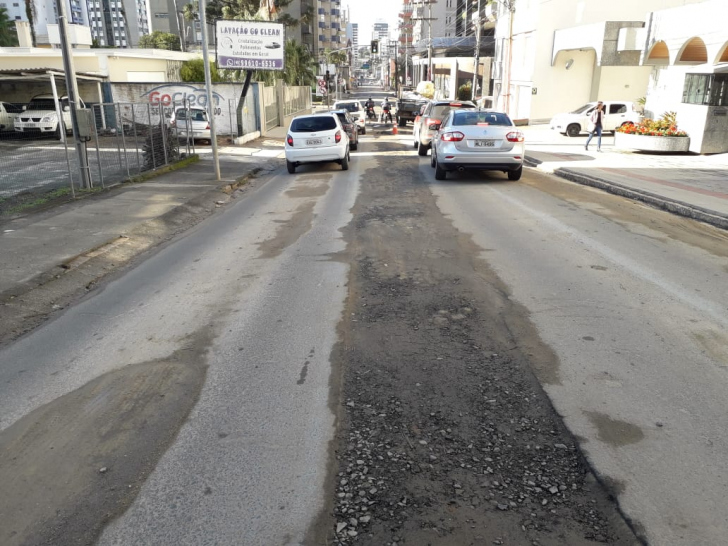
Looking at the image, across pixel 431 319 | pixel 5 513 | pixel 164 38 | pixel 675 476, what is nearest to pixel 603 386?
pixel 675 476

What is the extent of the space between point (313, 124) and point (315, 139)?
0.51 m

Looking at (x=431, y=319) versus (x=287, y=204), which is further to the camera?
(x=287, y=204)

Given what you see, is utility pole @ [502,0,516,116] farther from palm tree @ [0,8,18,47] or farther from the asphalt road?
palm tree @ [0,8,18,47]

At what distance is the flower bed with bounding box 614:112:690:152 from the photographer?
2140 centimetres

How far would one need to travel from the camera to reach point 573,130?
101 ft

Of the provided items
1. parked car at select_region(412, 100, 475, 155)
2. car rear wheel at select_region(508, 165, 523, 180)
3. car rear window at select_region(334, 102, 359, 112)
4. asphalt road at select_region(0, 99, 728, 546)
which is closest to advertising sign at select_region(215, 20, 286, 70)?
car rear window at select_region(334, 102, 359, 112)

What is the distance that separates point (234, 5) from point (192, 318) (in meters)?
43.5

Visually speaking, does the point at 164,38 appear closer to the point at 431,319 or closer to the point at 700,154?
the point at 700,154

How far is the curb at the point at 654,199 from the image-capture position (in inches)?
419

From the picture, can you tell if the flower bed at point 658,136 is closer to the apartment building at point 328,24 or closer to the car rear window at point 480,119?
the car rear window at point 480,119

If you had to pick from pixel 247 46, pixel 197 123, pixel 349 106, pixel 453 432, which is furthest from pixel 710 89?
pixel 349 106

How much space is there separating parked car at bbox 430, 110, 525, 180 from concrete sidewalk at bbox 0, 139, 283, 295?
5.42 meters

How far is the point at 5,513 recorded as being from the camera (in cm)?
319

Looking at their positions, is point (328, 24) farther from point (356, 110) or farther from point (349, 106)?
point (356, 110)
